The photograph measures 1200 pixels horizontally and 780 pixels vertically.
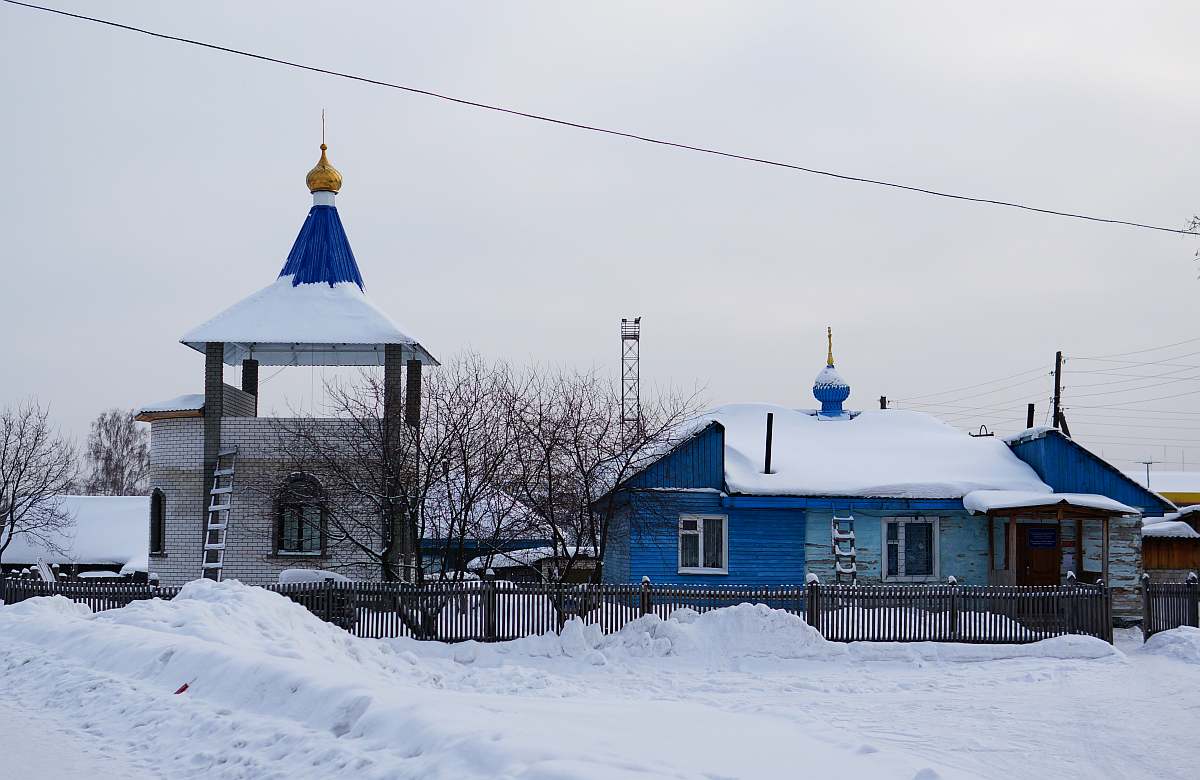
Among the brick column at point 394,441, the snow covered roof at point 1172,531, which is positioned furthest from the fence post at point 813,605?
the snow covered roof at point 1172,531

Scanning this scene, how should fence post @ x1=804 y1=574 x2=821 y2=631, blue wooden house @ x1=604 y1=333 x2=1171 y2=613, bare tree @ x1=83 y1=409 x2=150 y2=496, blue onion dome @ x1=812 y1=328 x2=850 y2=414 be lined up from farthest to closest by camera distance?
bare tree @ x1=83 y1=409 x2=150 y2=496
blue onion dome @ x1=812 y1=328 x2=850 y2=414
blue wooden house @ x1=604 y1=333 x2=1171 y2=613
fence post @ x1=804 y1=574 x2=821 y2=631

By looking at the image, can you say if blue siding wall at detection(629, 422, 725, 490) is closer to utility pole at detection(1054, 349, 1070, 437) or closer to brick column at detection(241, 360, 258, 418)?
brick column at detection(241, 360, 258, 418)

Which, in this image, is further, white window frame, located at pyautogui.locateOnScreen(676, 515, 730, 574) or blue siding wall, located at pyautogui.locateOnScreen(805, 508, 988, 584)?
blue siding wall, located at pyautogui.locateOnScreen(805, 508, 988, 584)

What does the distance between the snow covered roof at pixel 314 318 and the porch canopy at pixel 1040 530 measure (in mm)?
13024

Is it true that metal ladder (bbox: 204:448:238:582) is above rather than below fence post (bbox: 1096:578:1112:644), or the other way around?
above

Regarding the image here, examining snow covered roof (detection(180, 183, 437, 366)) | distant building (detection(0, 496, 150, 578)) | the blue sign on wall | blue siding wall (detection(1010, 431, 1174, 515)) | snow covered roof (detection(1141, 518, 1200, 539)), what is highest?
snow covered roof (detection(180, 183, 437, 366))

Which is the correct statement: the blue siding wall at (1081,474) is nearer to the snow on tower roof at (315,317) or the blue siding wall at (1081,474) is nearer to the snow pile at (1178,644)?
the snow pile at (1178,644)

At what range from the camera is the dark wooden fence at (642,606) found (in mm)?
18391

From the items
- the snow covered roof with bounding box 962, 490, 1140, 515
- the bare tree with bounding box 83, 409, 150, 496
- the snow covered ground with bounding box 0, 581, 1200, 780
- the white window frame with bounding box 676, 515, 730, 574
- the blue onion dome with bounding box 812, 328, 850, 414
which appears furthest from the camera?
the bare tree with bounding box 83, 409, 150, 496

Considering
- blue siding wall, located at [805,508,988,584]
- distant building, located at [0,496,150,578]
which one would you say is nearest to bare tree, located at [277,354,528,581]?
blue siding wall, located at [805,508,988,584]

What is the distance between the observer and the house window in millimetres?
25656

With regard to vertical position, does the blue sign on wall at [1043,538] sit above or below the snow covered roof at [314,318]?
below

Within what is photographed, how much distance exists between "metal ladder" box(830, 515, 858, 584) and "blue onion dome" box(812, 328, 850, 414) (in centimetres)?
653

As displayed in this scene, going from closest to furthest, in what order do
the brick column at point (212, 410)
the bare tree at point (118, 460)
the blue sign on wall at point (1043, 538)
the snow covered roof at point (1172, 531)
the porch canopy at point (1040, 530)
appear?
the brick column at point (212, 410) < the porch canopy at point (1040, 530) < the blue sign on wall at point (1043, 538) < the snow covered roof at point (1172, 531) < the bare tree at point (118, 460)
